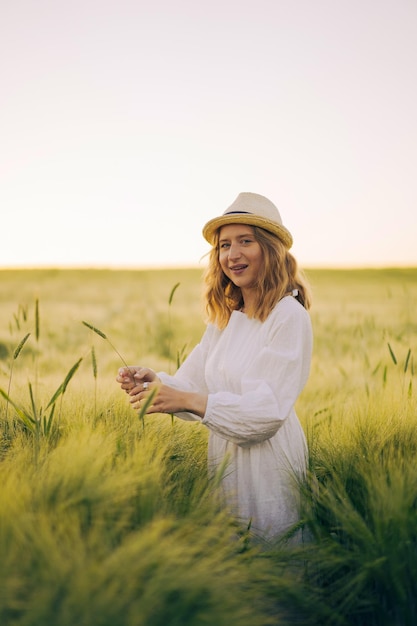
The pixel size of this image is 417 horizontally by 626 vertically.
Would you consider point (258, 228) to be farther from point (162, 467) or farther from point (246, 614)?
point (246, 614)

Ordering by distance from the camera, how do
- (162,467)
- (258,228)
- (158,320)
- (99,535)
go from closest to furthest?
1. (99,535)
2. (162,467)
3. (258,228)
4. (158,320)

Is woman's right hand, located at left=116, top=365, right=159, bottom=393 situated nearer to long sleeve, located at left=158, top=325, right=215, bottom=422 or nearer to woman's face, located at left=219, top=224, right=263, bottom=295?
long sleeve, located at left=158, top=325, right=215, bottom=422

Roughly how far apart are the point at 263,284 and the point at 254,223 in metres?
0.22

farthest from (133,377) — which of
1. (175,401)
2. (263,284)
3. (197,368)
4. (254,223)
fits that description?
(254,223)

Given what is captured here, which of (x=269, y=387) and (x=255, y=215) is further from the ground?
(x=255, y=215)

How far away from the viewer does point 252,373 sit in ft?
6.83

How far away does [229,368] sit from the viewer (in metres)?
2.24

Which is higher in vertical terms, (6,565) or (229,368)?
(229,368)

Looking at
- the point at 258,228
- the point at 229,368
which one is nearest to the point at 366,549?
the point at 229,368

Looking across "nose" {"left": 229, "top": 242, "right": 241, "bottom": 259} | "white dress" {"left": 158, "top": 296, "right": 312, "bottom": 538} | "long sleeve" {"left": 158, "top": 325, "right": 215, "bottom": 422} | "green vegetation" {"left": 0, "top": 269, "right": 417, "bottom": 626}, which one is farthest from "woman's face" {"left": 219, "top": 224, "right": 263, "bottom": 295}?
"green vegetation" {"left": 0, "top": 269, "right": 417, "bottom": 626}

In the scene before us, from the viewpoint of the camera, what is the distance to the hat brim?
2.25 metres

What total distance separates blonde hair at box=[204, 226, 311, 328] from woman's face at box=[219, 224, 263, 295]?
0.02 meters

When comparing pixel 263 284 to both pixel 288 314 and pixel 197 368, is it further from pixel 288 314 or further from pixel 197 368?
pixel 197 368

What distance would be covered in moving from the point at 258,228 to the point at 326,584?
120 centimetres
